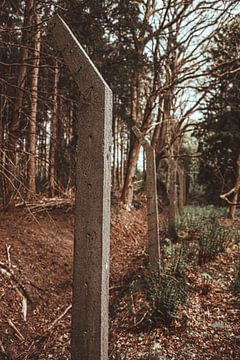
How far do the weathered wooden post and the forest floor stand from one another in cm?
164

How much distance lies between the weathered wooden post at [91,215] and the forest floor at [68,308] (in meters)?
1.64

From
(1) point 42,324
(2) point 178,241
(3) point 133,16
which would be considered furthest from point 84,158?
(3) point 133,16

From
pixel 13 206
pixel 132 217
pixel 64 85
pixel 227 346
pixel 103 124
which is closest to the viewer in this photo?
pixel 103 124

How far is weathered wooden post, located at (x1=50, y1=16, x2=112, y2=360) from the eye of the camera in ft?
6.67

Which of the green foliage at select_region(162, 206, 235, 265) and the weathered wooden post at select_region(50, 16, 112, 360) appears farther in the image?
the green foliage at select_region(162, 206, 235, 265)

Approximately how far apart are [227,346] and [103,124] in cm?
315

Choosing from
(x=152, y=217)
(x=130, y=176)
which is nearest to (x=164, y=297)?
(x=152, y=217)

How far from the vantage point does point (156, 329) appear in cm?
417

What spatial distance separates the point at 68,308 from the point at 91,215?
3.11m

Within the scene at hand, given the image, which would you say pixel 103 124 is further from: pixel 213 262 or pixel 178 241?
pixel 178 241

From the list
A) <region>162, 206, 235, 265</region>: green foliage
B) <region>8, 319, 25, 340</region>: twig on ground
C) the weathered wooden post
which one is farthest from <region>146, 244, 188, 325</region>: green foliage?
the weathered wooden post

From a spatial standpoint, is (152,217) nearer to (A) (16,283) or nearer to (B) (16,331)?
(A) (16,283)

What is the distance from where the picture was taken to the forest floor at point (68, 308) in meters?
3.75

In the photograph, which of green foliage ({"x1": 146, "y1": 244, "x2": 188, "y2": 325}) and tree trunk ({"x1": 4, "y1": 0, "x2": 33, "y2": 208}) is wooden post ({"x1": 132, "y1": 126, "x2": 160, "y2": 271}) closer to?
green foliage ({"x1": 146, "y1": 244, "x2": 188, "y2": 325})
